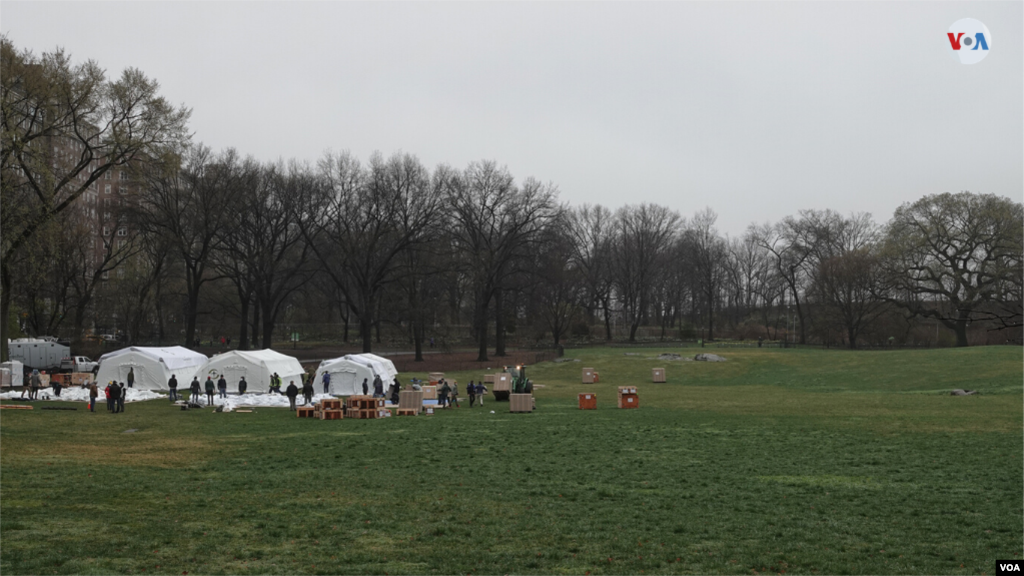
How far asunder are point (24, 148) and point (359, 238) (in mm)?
37298

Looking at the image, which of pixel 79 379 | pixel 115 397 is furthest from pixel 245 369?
pixel 115 397

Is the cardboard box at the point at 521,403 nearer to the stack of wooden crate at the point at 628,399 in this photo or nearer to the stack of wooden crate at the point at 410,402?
the stack of wooden crate at the point at 410,402

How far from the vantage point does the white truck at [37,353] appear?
4997 cm

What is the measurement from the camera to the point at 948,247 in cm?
6725

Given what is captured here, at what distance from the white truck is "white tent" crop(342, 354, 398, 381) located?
2310cm

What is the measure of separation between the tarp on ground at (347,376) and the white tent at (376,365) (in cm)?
23

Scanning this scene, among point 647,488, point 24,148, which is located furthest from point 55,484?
point 24,148

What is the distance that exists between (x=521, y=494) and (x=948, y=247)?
6755 centimetres

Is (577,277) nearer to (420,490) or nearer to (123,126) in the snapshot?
(123,126)

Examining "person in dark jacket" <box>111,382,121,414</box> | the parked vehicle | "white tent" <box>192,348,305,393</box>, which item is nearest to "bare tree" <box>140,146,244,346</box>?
the parked vehicle

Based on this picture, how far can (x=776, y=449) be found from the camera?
60.5 ft

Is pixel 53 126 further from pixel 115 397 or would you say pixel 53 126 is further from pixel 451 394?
pixel 451 394

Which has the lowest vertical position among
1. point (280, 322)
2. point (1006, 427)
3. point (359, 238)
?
point (1006, 427)

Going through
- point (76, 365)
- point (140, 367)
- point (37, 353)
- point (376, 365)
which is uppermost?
point (37, 353)
